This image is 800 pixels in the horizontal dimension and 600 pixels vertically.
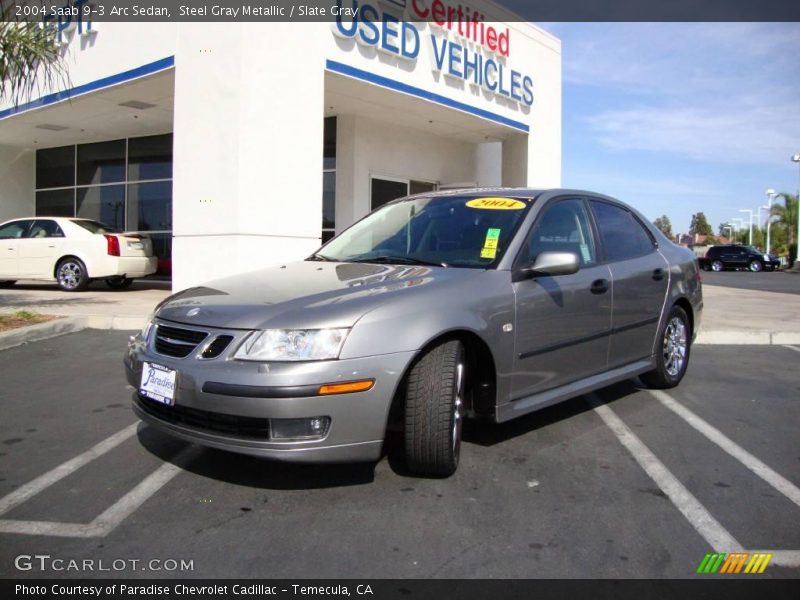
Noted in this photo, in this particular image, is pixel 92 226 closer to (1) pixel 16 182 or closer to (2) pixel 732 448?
(1) pixel 16 182

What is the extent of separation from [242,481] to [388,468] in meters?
0.78

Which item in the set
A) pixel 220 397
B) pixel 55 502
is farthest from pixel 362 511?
pixel 55 502

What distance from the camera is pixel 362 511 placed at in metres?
2.94

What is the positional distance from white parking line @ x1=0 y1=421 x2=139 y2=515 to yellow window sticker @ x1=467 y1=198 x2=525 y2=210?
2700 millimetres

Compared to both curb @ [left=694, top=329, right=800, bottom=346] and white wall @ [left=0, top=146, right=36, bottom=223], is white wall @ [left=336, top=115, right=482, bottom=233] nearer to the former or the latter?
curb @ [left=694, top=329, right=800, bottom=346]

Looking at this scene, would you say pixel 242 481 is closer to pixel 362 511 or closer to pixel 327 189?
pixel 362 511

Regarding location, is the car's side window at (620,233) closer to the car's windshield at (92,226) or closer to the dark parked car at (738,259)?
the car's windshield at (92,226)

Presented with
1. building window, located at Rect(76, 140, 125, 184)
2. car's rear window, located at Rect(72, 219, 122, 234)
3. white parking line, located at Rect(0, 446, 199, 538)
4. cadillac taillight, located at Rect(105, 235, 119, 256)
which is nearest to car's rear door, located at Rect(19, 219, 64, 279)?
car's rear window, located at Rect(72, 219, 122, 234)

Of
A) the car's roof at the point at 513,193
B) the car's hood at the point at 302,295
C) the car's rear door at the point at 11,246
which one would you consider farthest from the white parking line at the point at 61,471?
the car's rear door at the point at 11,246

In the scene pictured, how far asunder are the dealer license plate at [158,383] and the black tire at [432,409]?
1134mm

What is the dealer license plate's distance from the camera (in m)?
3.01

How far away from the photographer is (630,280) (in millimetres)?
4551

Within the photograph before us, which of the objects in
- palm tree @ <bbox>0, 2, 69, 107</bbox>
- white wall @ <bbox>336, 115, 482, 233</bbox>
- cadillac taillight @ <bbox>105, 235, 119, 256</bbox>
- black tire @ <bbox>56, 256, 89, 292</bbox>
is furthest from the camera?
white wall @ <bbox>336, 115, 482, 233</bbox>

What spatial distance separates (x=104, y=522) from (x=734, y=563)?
2689mm
